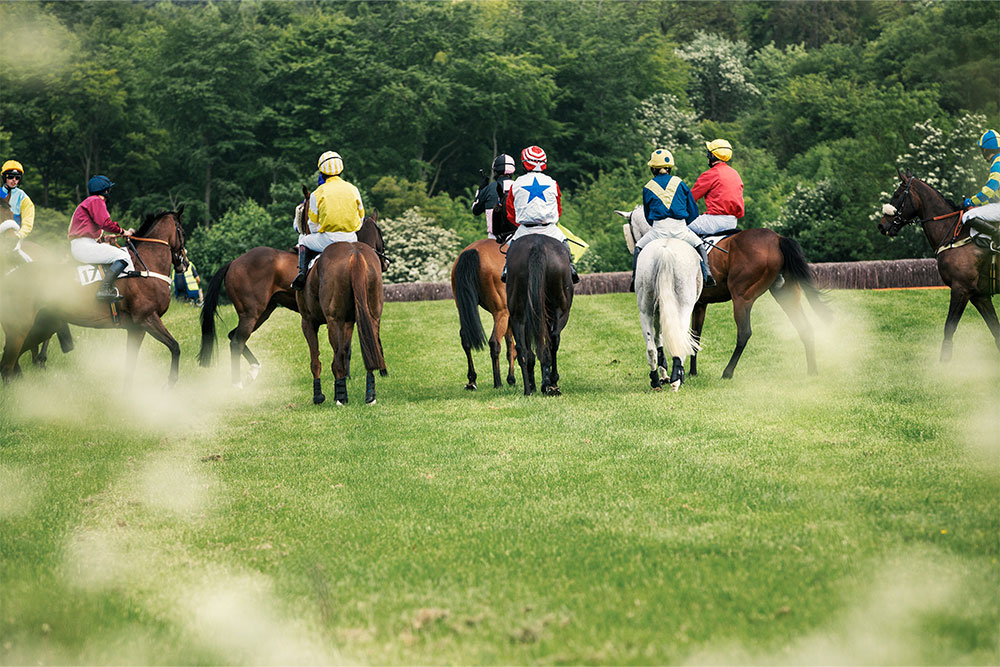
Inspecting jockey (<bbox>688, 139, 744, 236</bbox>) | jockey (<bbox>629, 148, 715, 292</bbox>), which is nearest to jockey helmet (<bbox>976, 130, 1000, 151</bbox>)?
jockey (<bbox>688, 139, 744, 236</bbox>)

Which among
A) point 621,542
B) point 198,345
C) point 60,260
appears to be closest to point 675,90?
point 198,345

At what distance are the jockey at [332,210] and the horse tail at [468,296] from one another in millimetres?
1446

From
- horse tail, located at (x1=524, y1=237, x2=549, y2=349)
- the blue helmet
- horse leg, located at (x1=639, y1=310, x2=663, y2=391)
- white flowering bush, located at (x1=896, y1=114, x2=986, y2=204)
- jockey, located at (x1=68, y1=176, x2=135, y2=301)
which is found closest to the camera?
horse tail, located at (x1=524, y1=237, x2=549, y2=349)

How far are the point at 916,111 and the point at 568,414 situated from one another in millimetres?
26086

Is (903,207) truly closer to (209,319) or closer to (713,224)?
(713,224)

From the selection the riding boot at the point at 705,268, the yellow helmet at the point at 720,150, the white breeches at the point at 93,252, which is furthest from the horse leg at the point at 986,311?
the white breeches at the point at 93,252

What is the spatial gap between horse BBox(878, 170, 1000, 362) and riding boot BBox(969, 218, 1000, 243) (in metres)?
0.18

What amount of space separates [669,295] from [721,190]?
2283 mm

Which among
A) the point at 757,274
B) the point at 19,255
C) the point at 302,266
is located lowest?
the point at 757,274

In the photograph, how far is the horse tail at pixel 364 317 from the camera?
11977 mm

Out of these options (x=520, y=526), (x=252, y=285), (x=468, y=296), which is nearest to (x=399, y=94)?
(x=252, y=285)

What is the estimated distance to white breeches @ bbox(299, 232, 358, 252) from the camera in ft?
42.1

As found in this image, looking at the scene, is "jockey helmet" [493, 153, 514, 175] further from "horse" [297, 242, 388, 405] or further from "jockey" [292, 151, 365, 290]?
"horse" [297, 242, 388, 405]

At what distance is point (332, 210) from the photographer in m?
12.7
